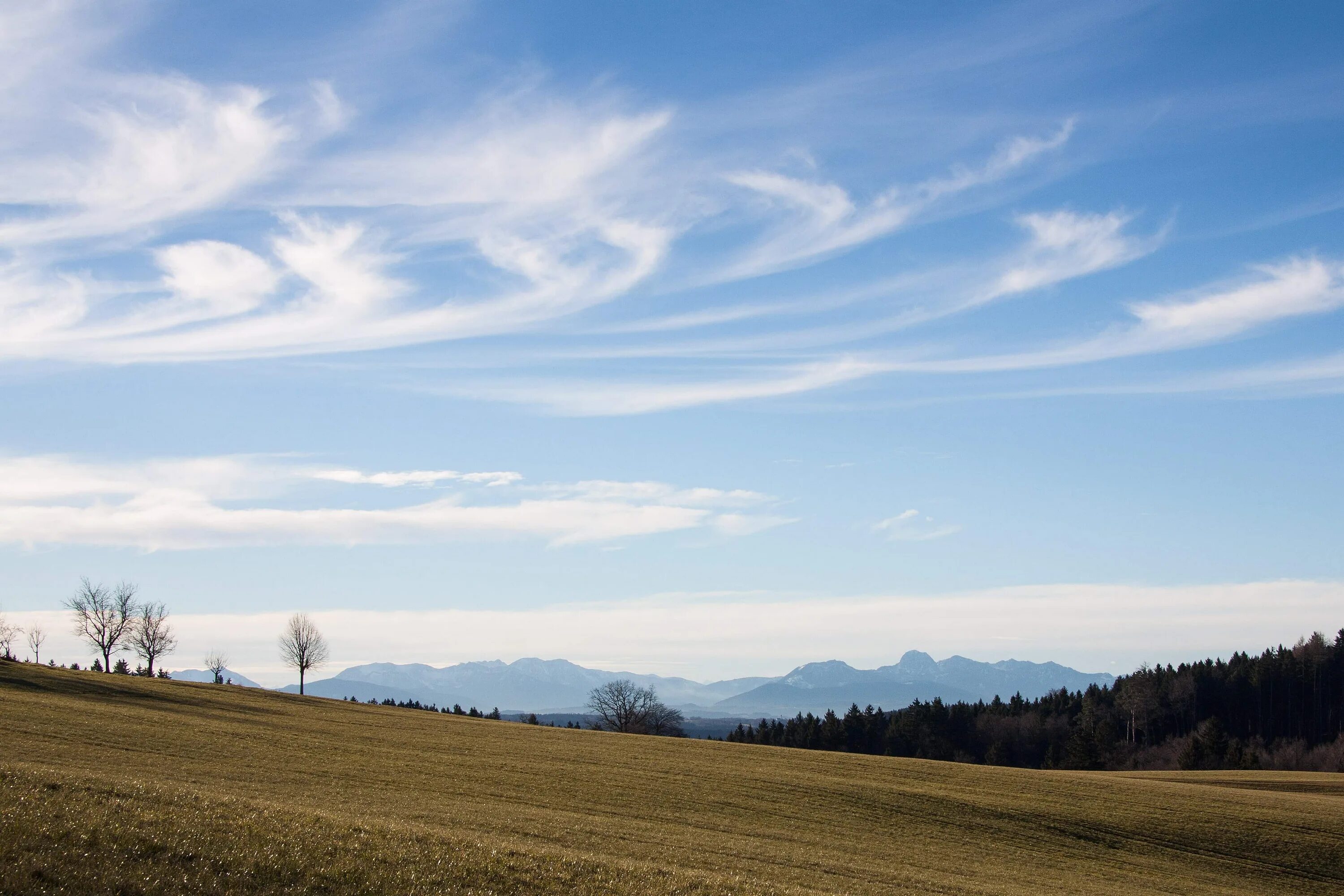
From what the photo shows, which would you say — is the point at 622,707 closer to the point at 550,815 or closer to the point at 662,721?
the point at 662,721

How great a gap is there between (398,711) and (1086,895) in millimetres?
73160

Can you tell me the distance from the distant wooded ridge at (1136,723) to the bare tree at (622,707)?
629 inches

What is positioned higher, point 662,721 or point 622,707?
point 622,707

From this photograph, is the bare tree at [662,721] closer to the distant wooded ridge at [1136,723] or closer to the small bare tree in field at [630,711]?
the small bare tree in field at [630,711]

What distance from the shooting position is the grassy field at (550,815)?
63.7ft

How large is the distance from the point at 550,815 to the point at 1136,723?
165425 mm

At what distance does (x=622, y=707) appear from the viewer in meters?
146

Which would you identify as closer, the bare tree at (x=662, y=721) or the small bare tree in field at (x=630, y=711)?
the small bare tree in field at (x=630, y=711)

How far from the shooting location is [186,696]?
78.3 metres

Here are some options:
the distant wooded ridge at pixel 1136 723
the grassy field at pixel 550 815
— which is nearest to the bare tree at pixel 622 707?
the distant wooded ridge at pixel 1136 723

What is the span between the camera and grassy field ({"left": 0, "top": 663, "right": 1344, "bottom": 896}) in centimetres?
1941

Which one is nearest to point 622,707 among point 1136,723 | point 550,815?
point 1136,723

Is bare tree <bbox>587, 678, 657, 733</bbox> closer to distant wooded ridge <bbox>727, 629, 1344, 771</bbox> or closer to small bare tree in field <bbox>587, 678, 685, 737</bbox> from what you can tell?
small bare tree in field <bbox>587, 678, 685, 737</bbox>

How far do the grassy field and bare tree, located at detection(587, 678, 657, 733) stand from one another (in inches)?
2651
